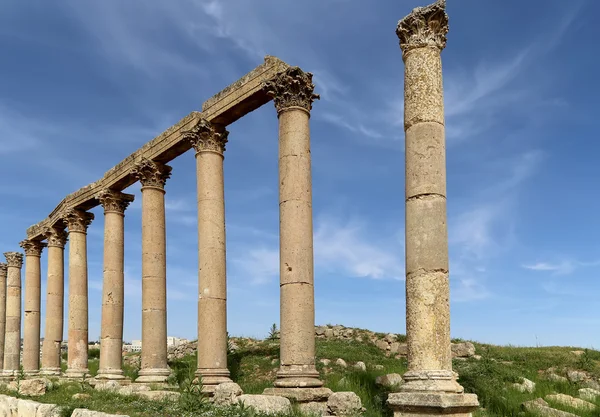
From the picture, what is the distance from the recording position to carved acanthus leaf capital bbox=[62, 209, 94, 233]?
31.0 m

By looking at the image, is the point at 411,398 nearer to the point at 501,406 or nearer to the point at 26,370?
A: the point at 501,406

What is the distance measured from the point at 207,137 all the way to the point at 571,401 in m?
13.8

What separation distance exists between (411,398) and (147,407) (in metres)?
7.64

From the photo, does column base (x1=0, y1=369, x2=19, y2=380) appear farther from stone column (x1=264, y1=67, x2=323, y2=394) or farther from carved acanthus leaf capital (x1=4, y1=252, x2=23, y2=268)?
Result: stone column (x1=264, y1=67, x2=323, y2=394)

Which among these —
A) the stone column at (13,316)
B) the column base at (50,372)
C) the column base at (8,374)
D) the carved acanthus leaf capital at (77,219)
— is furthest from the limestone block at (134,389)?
the stone column at (13,316)

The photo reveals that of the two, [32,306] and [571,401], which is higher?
[32,306]

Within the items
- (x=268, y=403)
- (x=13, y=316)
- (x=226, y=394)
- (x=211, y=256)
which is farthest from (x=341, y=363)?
(x=13, y=316)

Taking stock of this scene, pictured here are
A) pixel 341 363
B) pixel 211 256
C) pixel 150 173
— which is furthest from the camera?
pixel 341 363

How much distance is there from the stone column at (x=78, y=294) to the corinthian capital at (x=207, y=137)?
Result: 11641 millimetres

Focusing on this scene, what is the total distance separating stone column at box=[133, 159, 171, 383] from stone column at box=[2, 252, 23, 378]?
56.5 ft

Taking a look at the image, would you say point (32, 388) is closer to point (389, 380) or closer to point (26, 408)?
point (26, 408)

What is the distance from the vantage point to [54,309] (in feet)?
107

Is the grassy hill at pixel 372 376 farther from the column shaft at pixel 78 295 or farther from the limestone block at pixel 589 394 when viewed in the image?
the column shaft at pixel 78 295

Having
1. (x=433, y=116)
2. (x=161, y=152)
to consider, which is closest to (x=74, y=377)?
(x=161, y=152)
